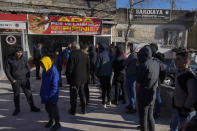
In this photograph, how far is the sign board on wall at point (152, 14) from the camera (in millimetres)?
14695

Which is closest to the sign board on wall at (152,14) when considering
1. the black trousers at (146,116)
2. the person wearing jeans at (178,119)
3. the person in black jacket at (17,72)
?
the person in black jacket at (17,72)

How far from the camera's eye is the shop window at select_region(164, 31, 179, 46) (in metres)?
15.4

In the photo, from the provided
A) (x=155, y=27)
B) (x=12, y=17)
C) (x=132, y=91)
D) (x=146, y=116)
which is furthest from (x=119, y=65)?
(x=155, y=27)

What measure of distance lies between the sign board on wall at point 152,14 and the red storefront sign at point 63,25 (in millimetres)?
6106

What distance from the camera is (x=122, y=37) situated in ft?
48.7

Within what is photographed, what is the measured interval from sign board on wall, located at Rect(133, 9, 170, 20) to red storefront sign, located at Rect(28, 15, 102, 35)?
611 cm

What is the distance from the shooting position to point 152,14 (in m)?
14.9

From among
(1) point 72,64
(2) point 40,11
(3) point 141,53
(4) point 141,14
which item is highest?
(4) point 141,14

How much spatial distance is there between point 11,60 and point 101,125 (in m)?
2.82

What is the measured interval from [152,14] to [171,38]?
3211 mm

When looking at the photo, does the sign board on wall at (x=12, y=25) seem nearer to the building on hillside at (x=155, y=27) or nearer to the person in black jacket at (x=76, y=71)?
the person in black jacket at (x=76, y=71)

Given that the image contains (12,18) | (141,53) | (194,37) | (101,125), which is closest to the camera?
(141,53)

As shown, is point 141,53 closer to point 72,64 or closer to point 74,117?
point 72,64

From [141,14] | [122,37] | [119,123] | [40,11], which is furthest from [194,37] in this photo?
[119,123]
